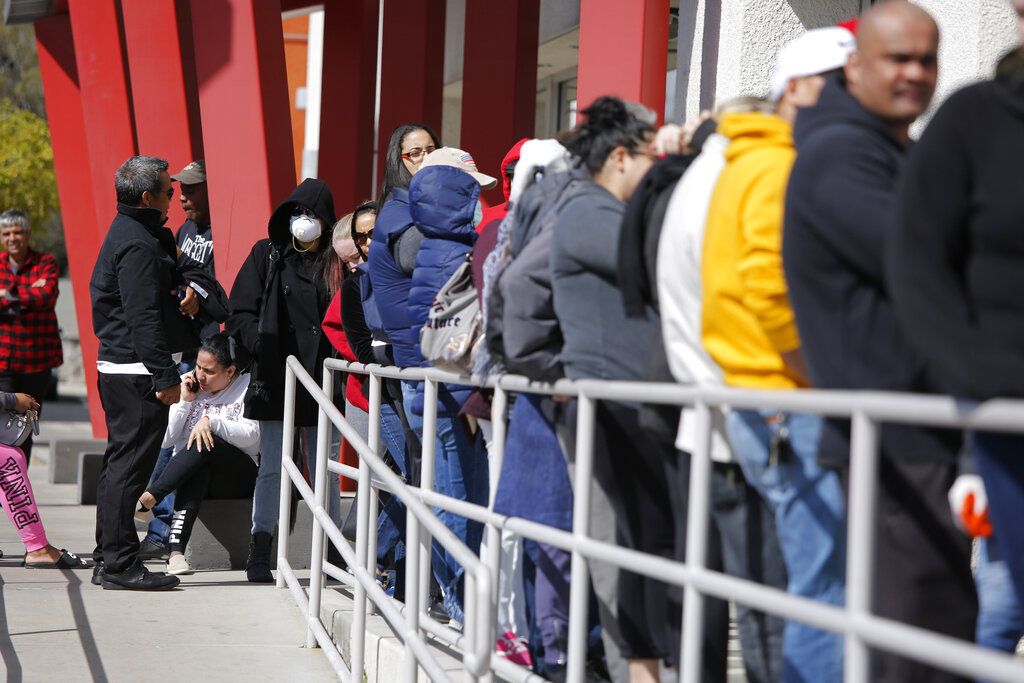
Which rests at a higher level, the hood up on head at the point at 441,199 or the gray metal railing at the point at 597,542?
the hood up on head at the point at 441,199

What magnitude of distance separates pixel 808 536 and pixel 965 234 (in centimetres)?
76

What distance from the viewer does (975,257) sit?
232 cm

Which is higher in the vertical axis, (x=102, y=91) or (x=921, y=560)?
(x=102, y=91)

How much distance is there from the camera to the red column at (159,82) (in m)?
9.69

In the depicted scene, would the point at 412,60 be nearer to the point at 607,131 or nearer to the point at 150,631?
the point at 150,631

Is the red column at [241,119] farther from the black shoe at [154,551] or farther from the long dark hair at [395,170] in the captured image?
the long dark hair at [395,170]

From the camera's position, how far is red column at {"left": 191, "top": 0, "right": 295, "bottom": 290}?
27.6 feet

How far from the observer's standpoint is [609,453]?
3.69 meters

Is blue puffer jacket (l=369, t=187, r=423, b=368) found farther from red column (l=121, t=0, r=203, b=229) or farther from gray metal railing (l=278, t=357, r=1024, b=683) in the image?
red column (l=121, t=0, r=203, b=229)

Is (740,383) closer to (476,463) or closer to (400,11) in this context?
(476,463)

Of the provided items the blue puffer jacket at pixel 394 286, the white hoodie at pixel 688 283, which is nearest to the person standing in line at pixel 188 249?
the blue puffer jacket at pixel 394 286

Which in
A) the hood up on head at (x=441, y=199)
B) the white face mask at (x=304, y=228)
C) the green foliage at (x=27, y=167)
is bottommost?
the green foliage at (x=27, y=167)

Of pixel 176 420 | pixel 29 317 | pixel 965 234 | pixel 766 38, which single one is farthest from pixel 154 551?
pixel 965 234

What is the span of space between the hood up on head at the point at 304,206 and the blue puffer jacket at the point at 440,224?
1797 millimetres
